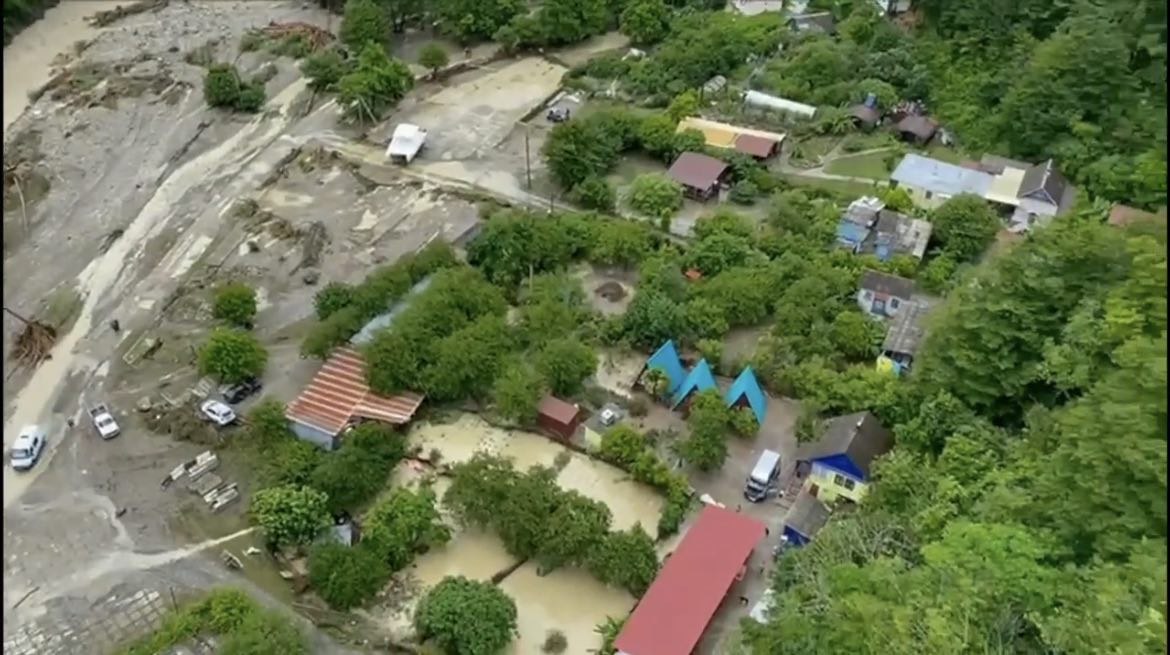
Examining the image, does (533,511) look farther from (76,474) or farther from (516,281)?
(76,474)

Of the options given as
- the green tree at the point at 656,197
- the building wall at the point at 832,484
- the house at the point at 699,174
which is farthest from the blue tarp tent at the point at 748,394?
the house at the point at 699,174

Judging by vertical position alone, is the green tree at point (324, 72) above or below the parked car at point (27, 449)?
above

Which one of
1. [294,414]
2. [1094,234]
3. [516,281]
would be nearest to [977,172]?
[1094,234]

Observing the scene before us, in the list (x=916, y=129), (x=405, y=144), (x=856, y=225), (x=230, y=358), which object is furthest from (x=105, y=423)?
(x=916, y=129)

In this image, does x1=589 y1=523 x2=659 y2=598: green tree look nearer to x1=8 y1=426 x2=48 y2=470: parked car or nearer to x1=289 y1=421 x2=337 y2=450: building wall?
x1=289 y1=421 x2=337 y2=450: building wall

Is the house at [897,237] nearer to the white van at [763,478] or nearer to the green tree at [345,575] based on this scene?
the white van at [763,478]

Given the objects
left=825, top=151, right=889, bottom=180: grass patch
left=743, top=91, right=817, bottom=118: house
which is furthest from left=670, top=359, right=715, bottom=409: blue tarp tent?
left=743, top=91, right=817, bottom=118: house

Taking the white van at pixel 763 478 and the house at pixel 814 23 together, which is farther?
the house at pixel 814 23
